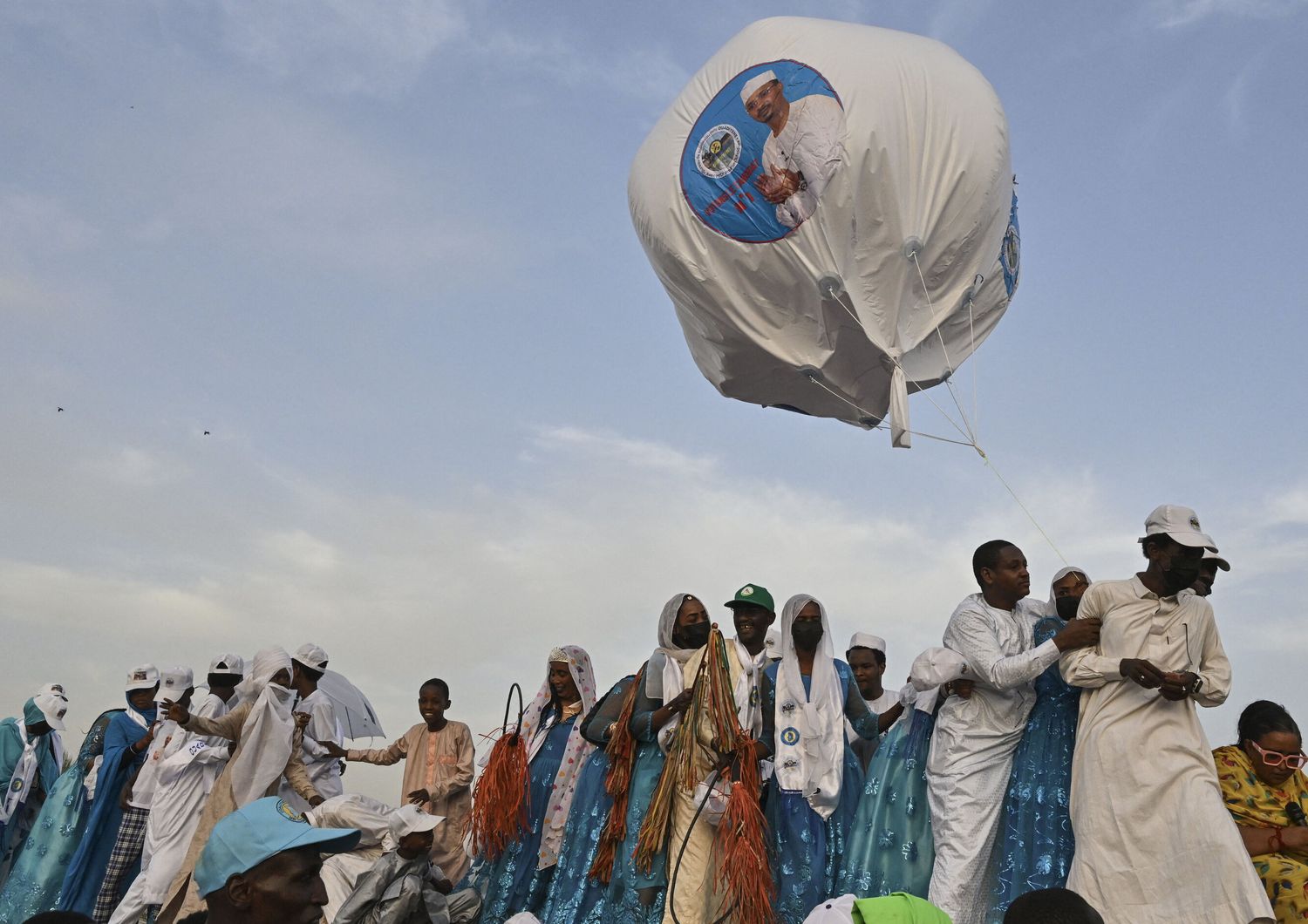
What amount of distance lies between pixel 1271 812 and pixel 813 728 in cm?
204

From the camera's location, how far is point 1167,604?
17.5 ft

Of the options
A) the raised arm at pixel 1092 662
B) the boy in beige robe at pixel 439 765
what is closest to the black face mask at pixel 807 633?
the raised arm at pixel 1092 662

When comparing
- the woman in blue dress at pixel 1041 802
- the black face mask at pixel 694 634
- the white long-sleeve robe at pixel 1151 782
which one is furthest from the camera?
the black face mask at pixel 694 634

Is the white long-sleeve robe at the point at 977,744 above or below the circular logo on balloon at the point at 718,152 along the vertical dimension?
below

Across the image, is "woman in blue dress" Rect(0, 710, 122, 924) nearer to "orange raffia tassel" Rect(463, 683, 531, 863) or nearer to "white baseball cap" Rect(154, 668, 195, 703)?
"white baseball cap" Rect(154, 668, 195, 703)

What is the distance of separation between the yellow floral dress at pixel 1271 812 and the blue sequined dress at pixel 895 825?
1271 millimetres

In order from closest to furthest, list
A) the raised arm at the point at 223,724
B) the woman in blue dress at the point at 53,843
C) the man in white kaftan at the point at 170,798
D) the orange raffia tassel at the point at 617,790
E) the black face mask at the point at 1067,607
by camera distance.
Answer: the black face mask at the point at 1067,607
the orange raffia tassel at the point at 617,790
the raised arm at the point at 223,724
the man in white kaftan at the point at 170,798
the woman in blue dress at the point at 53,843

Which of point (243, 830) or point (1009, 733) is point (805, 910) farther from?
point (243, 830)

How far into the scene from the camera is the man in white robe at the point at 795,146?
333 inches

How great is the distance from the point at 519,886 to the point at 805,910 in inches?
83.6

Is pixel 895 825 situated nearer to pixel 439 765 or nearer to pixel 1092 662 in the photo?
pixel 1092 662

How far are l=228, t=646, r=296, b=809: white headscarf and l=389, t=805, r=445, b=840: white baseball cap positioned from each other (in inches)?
52.8

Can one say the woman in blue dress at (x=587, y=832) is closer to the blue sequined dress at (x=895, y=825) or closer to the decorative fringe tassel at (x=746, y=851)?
the decorative fringe tassel at (x=746, y=851)

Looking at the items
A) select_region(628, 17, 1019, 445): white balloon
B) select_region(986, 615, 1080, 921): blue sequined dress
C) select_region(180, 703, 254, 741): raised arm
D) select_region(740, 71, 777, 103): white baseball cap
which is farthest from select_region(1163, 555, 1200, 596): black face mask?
select_region(180, 703, 254, 741): raised arm
